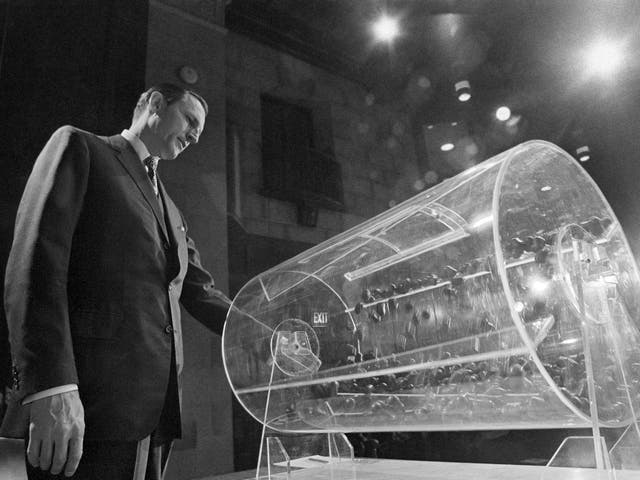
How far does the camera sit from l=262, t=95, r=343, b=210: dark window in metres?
3.14

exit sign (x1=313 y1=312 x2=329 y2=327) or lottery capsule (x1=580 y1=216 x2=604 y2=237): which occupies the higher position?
lottery capsule (x1=580 y1=216 x2=604 y2=237)

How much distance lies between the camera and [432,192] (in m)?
0.93

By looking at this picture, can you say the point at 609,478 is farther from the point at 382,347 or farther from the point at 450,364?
the point at 382,347

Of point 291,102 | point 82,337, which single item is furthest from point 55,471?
point 291,102

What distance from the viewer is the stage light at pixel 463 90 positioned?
9.68 feet

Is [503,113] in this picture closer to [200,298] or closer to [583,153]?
[583,153]

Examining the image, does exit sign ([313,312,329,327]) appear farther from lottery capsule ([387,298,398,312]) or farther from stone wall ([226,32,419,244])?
stone wall ([226,32,419,244])

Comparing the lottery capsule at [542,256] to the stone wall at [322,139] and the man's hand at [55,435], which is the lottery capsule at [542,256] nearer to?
the man's hand at [55,435]

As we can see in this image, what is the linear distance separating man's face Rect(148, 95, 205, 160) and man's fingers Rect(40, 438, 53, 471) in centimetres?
69

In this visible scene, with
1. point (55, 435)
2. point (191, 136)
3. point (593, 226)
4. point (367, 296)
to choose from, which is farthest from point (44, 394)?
point (593, 226)

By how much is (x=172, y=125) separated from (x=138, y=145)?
0.31 ft

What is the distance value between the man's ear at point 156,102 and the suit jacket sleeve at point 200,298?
40cm

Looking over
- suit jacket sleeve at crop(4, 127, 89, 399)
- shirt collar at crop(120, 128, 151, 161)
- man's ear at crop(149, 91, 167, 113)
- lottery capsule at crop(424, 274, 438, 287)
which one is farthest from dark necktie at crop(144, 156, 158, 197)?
lottery capsule at crop(424, 274, 438, 287)

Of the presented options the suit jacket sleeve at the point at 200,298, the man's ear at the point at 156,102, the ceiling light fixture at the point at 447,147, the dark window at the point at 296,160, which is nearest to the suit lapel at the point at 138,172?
the man's ear at the point at 156,102
